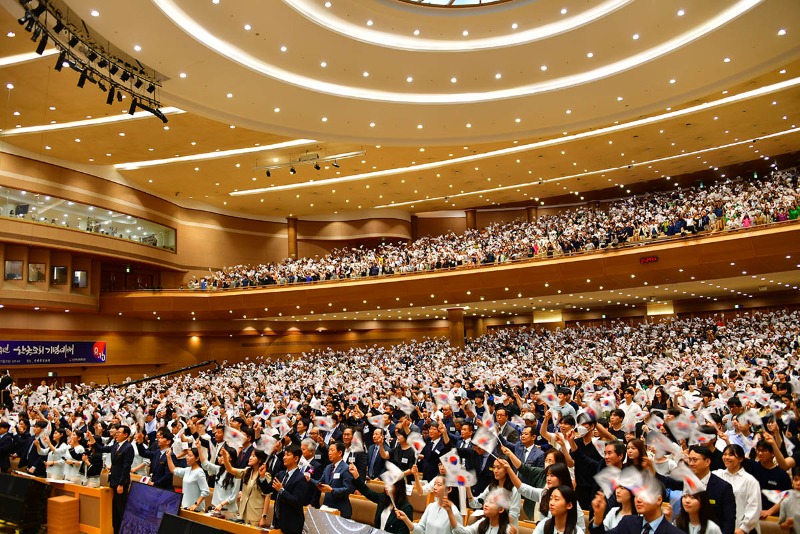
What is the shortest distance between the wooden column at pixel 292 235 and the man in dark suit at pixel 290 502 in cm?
2596

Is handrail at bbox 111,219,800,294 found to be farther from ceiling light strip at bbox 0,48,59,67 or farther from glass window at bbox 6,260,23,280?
ceiling light strip at bbox 0,48,59,67

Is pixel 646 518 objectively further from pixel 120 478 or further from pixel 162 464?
pixel 120 478

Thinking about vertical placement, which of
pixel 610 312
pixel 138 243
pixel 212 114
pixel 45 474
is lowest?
pixel 45 474

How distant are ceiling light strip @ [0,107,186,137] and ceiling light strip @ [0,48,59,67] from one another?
3291 millimetres

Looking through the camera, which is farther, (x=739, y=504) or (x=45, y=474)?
(x=45, y=474)

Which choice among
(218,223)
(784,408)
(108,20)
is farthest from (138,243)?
(784,408)

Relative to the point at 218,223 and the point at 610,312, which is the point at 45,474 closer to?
the point at 218,223

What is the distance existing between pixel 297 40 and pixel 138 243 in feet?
45.3

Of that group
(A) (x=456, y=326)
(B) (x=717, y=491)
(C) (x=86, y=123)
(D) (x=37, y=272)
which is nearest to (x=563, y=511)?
(B) (x=717, y=491)

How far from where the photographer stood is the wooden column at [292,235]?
31.0 m

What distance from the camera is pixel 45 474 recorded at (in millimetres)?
8445

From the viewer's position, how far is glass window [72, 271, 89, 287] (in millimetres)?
22812

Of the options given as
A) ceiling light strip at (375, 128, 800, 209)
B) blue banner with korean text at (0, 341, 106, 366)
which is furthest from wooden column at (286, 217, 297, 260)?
blue banner with korean text at (0, 341, 106, 366)

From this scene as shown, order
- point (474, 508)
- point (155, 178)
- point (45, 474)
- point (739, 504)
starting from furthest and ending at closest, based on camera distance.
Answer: point (155, 178)
point (45, 474)
point (474, 508)
point (739, 504)
